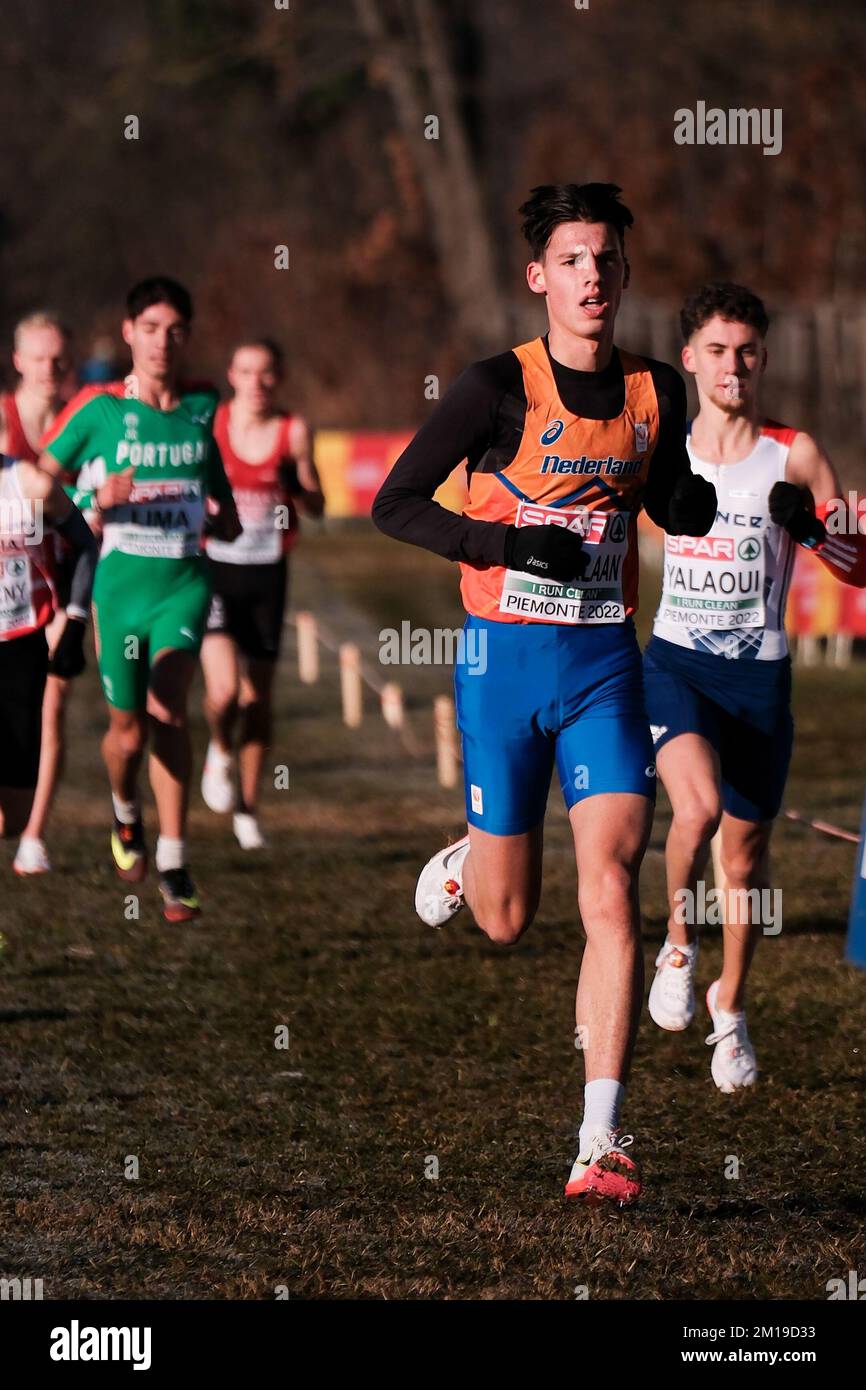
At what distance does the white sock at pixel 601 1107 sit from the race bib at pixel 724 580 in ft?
6.62

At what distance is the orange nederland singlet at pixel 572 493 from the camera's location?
580cm

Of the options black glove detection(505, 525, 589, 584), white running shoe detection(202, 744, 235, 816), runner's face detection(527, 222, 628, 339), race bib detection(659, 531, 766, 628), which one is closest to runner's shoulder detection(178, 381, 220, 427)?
white running shoe detection(202, 744, 235, 816)

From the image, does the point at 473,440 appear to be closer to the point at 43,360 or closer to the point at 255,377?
the point at 43,360

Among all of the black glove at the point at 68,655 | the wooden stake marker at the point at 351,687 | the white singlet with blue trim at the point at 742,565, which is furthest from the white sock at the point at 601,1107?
the wooden stake marker at the point at 351,687

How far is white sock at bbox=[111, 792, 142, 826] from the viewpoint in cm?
945

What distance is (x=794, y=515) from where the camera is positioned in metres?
6.63

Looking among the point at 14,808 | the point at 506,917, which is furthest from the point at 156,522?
the point at 506,917

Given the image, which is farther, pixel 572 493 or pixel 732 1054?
pixel 732 1054

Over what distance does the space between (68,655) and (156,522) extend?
2.32ft

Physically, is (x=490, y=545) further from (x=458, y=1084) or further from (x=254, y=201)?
(x=254, y=201)

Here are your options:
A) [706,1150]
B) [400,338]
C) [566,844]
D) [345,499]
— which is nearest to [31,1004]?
[706,1150]

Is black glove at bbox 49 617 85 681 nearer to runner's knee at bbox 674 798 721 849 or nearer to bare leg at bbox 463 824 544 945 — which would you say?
runner's knee at bbox 674 798 721 849

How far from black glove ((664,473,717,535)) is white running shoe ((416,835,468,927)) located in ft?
4.36

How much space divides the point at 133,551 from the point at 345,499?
2044cm
